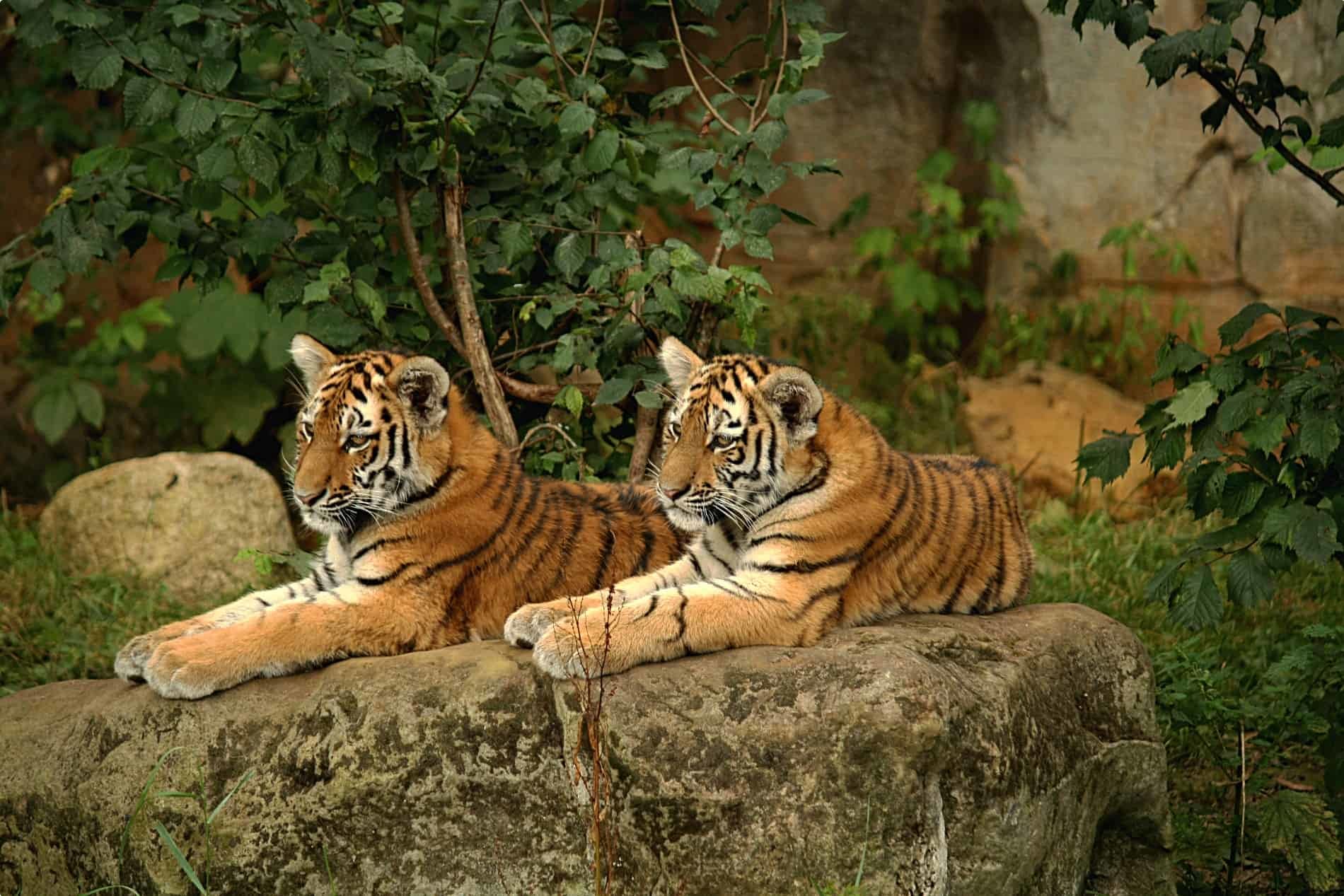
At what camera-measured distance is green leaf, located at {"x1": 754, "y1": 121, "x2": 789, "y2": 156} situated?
4871mm

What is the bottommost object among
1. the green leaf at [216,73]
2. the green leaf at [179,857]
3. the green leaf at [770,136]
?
the green leaf at [179,857]

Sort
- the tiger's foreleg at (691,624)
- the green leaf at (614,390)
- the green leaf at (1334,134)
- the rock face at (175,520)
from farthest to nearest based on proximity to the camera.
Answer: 1. the rock face at (175,520)
2. the green leaf at (614,390)
3. the green leaf at (1334,134)
4. the tiger's foreleg at (691,624)

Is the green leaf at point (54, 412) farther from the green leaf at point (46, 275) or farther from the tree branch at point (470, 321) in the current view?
the tree branch at point (470, 321)

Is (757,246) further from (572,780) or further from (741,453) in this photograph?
(572,780)

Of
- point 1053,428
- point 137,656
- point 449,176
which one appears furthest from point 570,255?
point 1053,428

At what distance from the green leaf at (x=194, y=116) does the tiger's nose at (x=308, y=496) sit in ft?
4.50

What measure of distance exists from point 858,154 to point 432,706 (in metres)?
6.21

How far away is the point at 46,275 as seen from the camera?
4.98m

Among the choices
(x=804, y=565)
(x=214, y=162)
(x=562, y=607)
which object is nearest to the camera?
(x=562, y=607)

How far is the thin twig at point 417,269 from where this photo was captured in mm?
5289

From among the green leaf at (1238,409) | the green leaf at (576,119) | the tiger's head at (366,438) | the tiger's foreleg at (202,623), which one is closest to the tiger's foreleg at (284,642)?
the tiger's foreleg at (202,623)

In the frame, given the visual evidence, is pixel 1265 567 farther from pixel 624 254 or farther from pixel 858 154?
pixel 858 154

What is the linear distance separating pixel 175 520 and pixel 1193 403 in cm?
430

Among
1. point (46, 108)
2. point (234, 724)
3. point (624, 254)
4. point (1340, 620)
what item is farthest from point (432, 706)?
point (46, 108)
